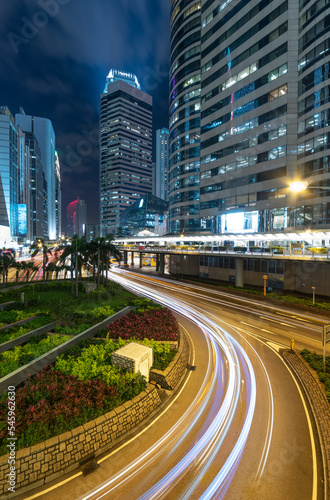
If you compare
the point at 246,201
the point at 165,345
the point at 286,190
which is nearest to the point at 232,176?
the point at 246,201

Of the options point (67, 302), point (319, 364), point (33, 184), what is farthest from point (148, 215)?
point (319, 364)

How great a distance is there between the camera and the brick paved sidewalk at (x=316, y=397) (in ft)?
26.1

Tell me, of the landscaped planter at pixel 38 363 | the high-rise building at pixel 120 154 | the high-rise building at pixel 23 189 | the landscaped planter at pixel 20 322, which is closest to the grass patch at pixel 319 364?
the landscaped planter at pixel 38 363

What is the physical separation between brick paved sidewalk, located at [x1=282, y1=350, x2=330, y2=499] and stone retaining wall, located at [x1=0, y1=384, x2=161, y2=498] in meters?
6.94

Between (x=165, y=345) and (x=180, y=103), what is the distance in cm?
7494

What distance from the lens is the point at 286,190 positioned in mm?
42594

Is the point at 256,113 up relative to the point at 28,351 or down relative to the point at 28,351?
up

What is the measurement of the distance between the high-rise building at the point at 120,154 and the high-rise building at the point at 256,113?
121076 mm

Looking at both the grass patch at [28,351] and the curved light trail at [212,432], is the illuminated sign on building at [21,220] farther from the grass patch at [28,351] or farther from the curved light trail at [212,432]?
the curved light trail at [212,432]

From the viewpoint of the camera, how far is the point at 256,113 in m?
46.4

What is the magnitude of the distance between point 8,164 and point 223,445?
141994 millimetres

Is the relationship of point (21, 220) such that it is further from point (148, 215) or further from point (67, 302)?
point (67, 302)

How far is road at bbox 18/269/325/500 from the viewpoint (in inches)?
268

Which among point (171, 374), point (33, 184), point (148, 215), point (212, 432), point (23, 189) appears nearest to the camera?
point (212, 432)
